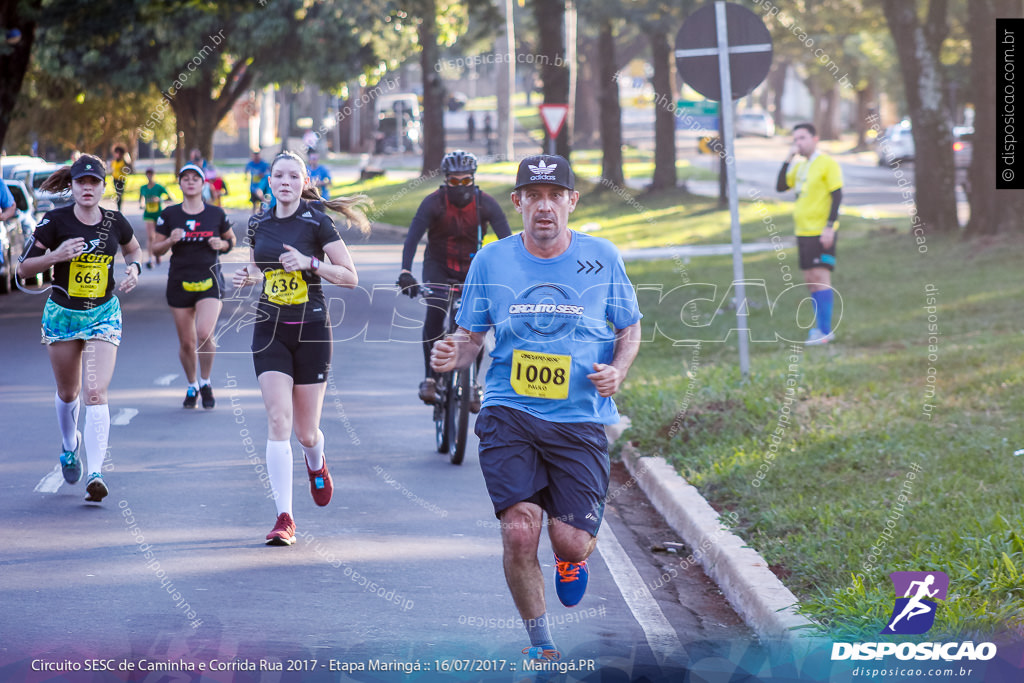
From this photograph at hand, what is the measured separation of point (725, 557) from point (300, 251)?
2.69 metres

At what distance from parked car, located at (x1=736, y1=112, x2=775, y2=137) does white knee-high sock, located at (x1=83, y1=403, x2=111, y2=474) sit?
7254 centimetres

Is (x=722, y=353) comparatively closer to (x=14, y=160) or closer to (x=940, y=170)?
(x=940, y=170)

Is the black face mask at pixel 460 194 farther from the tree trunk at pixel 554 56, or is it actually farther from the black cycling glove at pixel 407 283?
the tree trunk at pixel 554 56

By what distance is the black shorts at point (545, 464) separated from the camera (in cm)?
507

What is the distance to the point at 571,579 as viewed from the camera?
522cm

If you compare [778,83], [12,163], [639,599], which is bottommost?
[639,599]

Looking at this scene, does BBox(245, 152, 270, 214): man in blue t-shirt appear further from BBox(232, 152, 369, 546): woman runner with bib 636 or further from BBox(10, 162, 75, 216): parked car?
BBox(232, 152, 369, 546): woman runner with bib 636

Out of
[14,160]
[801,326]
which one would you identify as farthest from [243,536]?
[14,160]

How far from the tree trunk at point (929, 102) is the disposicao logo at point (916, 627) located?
17952mm

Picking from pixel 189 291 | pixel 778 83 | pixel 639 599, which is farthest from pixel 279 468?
pixel 778 83

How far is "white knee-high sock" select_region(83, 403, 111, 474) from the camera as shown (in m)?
7.78

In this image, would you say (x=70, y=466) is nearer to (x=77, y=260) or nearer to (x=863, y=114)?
(x=77, y=260)

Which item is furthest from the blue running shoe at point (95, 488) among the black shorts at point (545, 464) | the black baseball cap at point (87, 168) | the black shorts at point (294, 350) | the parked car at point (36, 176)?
the parked car at point (36, 176)

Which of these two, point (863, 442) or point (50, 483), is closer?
point (50, 483)
